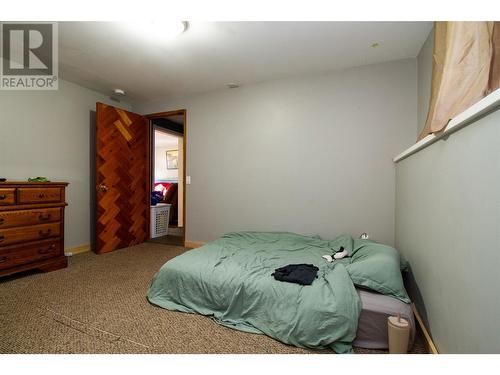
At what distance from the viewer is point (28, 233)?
241 cm

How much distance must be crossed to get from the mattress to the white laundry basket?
3757mm

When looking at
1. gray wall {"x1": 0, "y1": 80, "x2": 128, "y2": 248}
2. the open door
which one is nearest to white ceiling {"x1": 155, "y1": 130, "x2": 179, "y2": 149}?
the open door

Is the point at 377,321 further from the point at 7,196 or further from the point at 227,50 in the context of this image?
the point at 7,196

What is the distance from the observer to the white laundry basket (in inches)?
168

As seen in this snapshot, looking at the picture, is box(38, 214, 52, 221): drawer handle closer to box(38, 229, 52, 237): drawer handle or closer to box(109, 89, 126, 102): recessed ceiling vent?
box(38, 229, 52, 237): drawer handle

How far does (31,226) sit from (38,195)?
33 centimetres

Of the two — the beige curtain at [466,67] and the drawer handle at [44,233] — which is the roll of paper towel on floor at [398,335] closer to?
the beige curtain at [466,67]

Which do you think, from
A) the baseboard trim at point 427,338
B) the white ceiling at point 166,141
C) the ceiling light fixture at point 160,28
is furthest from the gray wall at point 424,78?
the white ceiling at point 166,141

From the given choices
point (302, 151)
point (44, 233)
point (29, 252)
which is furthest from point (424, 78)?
point (29, 252)

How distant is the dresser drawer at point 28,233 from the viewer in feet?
7.38

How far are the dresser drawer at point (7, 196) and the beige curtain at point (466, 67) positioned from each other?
3543 mm
